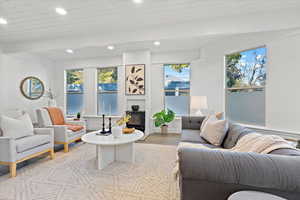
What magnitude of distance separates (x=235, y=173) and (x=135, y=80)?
13.6 feet

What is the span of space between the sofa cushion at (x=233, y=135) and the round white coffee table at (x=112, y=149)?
1.44 meters

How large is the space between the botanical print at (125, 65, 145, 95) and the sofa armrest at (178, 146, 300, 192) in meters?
3.81

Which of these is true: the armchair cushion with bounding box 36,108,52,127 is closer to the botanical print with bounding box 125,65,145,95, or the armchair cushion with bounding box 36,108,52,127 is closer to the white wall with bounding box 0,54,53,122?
the white wall with bounding box 0,54,53,122

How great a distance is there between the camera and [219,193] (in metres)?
1.11

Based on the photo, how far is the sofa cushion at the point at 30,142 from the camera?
7.75 feet

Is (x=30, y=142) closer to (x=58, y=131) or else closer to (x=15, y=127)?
(x=15, y=127)

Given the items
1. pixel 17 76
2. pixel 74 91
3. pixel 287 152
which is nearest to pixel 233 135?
pixel 287 152

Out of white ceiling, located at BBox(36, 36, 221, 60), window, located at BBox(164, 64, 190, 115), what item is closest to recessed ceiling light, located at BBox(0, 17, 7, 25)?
white ceiling, located at BBox(36, 36, 221, 60)

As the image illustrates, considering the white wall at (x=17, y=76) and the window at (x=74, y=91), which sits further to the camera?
the window at (x=74, y=91)

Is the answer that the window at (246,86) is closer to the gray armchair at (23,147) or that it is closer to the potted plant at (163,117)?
the potted plant at (163,117)

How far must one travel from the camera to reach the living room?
46.0 inches

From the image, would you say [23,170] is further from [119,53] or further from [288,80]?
[288,80]

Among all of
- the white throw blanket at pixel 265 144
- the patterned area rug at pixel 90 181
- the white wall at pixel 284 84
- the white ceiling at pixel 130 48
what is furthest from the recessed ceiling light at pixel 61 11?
the white wall at pixel 284 84

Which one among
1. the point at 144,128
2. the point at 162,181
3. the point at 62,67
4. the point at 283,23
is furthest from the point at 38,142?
the point at 283,23
